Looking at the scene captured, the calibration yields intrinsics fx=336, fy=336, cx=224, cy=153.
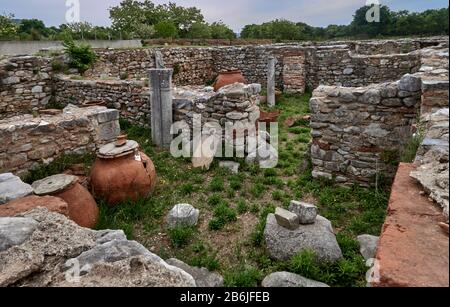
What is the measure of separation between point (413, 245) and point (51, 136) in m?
5.05

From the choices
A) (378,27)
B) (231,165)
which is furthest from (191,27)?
(231,165)

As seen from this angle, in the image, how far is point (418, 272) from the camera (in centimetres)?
146

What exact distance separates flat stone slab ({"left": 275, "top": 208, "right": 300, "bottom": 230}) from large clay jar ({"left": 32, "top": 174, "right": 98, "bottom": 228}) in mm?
2285

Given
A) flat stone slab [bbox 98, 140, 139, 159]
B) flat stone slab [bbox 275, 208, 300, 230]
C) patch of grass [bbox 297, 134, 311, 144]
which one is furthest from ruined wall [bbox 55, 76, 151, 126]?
flat stone slab [bbox 275, 208, 300, 230]

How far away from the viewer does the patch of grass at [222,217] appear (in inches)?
170

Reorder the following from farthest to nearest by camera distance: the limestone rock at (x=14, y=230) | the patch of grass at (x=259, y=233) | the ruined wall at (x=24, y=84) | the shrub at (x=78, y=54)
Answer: the shrub at (x=78, y=54), the ruined wall at (x=24, y=84), the patch of grass at (x=259, y=233), the limestone rock at (x=14, y=230)

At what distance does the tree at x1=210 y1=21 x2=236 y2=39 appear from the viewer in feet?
114

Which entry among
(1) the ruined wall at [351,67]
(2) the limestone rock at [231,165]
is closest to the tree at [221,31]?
(1) the ruined wall at [351,67]

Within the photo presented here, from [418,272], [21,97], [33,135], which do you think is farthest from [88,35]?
[418,272]

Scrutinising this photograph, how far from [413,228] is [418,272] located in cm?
40

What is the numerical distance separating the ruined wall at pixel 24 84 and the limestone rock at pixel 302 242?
7899 mm

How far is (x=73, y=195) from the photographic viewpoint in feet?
13.3

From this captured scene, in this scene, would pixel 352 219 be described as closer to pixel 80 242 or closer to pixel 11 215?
pixel 80 242

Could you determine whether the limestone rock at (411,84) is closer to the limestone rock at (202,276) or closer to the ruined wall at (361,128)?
the ruined wall at (361,128)
